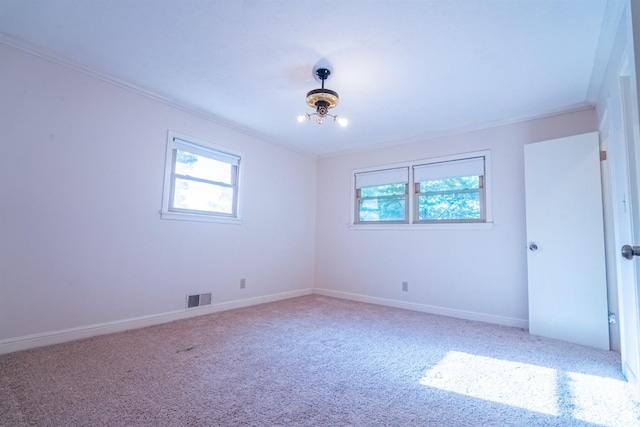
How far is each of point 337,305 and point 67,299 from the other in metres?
2.95

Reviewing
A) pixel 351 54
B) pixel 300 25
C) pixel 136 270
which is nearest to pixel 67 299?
pixel 136 270

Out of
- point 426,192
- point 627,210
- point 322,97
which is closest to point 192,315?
point 322,97

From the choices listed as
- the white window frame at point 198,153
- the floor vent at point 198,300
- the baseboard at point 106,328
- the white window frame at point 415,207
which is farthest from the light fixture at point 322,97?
the baseboard at point 106,328

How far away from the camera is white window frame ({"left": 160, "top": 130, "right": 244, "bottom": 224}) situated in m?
3.31

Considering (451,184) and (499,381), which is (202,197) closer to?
(451,184)

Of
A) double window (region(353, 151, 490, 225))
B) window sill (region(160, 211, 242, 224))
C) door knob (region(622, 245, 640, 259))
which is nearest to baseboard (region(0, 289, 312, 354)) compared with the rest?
window sill (region(160, 211, 242, 224))

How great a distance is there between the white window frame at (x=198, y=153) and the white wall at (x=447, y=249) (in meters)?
1.64

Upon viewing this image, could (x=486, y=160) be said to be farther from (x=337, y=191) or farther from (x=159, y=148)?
(x=159, y=148)

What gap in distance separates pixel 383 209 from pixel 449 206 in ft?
3.11

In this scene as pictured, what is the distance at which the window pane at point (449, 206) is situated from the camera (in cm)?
381

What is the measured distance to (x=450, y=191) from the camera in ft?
13.1

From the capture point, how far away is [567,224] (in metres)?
2.95

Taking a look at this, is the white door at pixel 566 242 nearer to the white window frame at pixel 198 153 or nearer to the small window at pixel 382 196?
the small window at pixel 382 196

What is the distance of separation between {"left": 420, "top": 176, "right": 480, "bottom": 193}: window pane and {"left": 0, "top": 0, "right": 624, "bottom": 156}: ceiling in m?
0.79
